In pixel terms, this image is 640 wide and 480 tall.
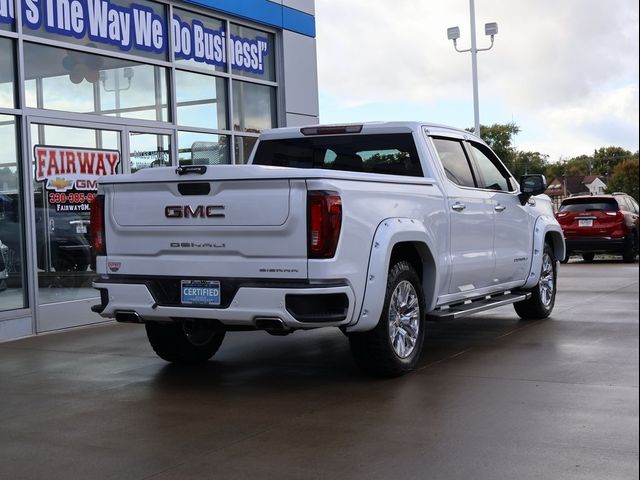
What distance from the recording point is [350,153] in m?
7.71

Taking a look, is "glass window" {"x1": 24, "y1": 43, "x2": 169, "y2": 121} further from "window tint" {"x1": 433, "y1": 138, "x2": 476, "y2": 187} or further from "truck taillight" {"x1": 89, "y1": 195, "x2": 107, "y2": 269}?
"window tint" {"x1": 433, "y1": 138, "x2": 476, "y2": 187}

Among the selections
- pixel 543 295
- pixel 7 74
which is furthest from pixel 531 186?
pixel 7 74

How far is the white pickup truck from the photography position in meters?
5.81

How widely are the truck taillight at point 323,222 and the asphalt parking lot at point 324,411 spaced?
41.5 inches

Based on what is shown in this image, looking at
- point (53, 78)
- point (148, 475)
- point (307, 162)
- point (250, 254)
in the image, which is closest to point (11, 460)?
point (148, 475)

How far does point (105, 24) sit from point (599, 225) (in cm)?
1255

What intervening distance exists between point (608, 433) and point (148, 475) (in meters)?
2.56

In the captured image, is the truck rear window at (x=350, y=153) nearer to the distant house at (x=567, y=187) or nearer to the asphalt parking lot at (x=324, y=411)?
the asphalt parking lot at (x=324, y=411)

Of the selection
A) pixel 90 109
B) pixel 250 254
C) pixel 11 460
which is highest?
pixel 90 109

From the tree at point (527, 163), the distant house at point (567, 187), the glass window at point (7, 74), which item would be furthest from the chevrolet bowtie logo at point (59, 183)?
the tree at point (527, 163)

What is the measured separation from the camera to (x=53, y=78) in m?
10.3

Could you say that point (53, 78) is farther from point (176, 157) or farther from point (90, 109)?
point (176, 157)

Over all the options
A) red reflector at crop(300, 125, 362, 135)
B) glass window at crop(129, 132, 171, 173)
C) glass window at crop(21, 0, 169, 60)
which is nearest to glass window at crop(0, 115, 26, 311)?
glass window at crop(21, 0, 169, 60)

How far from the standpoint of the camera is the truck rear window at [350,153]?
24.6ft
